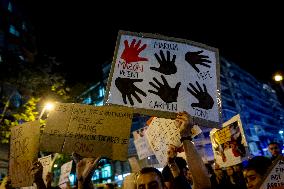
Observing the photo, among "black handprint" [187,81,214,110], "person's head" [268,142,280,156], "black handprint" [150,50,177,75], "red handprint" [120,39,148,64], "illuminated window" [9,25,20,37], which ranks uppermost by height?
"illuminated window" [9,25,20,37]

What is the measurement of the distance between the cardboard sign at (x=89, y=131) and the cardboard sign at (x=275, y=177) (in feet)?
4.84

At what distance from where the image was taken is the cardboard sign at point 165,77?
12.1 feet

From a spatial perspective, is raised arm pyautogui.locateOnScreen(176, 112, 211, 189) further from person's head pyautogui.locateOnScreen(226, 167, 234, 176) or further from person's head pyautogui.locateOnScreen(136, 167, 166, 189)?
person's head pyautogui.locateOnScreen(226, 167, 234, 176)

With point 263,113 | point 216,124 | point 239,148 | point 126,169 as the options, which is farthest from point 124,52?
point 263,113

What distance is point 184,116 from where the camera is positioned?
3469 mm

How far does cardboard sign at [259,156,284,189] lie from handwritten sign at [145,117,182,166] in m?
2.41

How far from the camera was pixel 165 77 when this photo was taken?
12.9 ft

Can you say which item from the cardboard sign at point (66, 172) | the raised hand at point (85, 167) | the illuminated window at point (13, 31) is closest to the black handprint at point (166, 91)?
the raised hand at point (85, 167)

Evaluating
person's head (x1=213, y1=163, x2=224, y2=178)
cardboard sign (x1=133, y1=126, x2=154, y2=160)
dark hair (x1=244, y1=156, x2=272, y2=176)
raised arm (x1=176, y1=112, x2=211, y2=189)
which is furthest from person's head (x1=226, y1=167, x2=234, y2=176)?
raised arm (x1=176, y1=112, x2=211, y2=189)

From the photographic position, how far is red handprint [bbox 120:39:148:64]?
13.1ft

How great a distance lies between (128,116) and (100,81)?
2061 inches

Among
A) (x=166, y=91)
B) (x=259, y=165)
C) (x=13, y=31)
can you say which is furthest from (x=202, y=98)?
(x=13, y=31)

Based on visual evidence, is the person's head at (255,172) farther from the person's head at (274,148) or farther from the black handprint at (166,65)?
the person's head at (274,148)

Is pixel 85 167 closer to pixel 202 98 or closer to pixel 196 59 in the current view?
pixel 202 98
